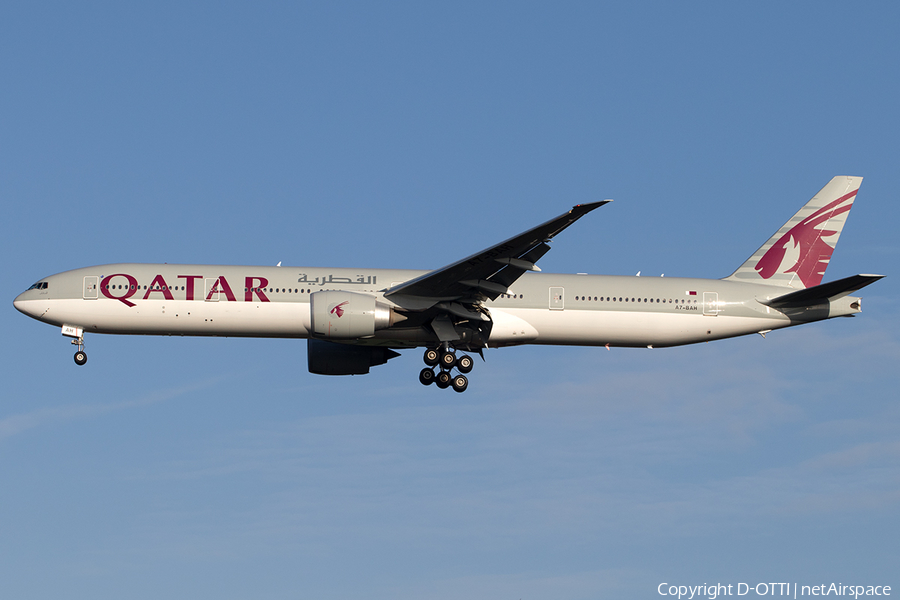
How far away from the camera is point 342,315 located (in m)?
35.2

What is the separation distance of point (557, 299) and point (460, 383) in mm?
4311

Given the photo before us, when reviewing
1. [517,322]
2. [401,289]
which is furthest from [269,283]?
[517,322]

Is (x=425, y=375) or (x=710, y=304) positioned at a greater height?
(x=710, y=304)

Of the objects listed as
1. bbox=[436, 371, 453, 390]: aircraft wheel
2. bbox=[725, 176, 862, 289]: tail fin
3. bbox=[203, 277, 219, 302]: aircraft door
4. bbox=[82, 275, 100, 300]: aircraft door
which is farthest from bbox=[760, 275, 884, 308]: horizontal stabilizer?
bbox=[82, 275, 100, 300]: aircraft door

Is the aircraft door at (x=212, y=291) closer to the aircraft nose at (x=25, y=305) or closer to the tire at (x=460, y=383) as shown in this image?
the aircraft nose at (x=25, y=305)

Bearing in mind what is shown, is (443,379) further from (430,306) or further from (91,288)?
Answer: (91,288)

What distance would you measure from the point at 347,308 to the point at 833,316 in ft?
54.9

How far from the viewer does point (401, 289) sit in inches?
1414

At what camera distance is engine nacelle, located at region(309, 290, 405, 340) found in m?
35.2

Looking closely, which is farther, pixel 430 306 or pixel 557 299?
pixel 557 299

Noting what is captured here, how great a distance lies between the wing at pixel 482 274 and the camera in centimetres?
3353

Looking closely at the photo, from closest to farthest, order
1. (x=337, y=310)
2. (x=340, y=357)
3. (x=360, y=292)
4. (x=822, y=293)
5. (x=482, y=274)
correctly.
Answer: (x=337, y=310) < (x=482, y=274) < (x=360, y=292) < (x=822, y=293) < (x=340, y=357)

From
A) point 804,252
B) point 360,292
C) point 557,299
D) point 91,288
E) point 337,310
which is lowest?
point 337,310

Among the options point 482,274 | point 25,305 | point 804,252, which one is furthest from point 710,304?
point 25,305
